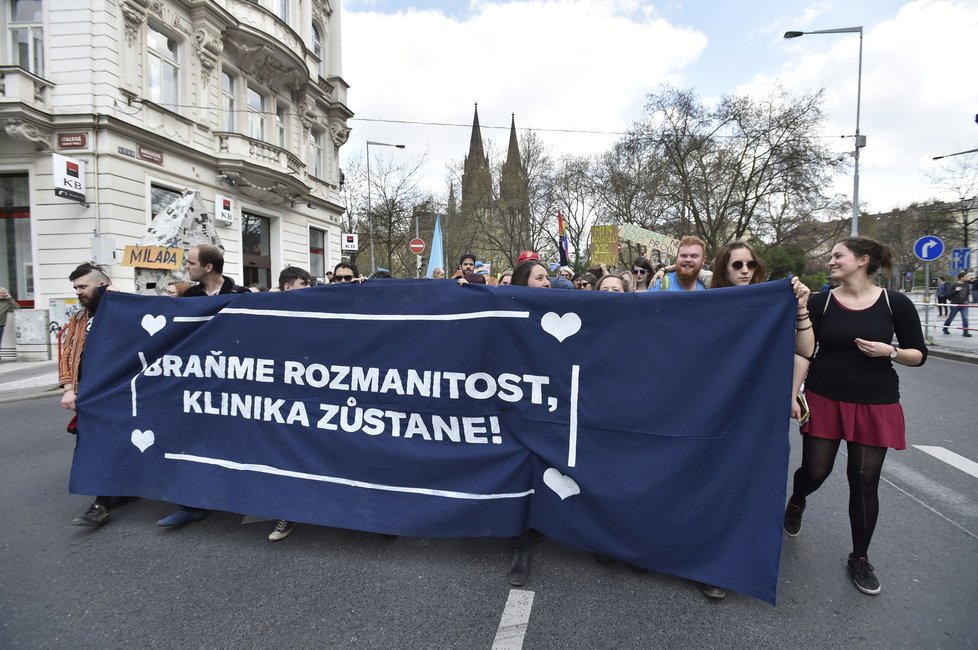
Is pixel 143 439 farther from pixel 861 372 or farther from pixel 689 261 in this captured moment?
pixel 861 372

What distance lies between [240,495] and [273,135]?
61.0 ft

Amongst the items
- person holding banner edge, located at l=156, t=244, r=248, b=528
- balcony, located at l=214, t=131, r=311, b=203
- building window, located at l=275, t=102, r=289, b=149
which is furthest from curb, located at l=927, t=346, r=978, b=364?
building window, located at l=275, t=102, r=289, b=149

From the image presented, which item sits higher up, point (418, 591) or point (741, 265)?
point (741, 265)

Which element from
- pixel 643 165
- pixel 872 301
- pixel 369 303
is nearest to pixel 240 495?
pixel 369 303

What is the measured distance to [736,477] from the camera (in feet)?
7.87

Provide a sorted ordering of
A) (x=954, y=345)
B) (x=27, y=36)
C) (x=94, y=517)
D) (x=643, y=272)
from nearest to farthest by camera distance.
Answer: (x=94, y=517) → (x=643, y=272) → (x=27, y=36) → (x=954, y=345)

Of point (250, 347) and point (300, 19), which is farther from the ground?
point (300, 19)

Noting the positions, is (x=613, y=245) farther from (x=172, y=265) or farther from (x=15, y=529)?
(x=15, y=529)

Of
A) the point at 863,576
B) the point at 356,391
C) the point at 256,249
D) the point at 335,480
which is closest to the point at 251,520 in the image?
the point at 335,480

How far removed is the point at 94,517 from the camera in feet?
10.5

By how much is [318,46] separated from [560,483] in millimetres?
25508

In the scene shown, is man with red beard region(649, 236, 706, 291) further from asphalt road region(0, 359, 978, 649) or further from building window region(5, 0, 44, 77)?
building window region(5, 0, 44, 77)

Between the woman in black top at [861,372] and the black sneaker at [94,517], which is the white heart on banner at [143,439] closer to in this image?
the black sneaker at [94,517]

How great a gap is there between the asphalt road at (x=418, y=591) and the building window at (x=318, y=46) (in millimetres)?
23552
